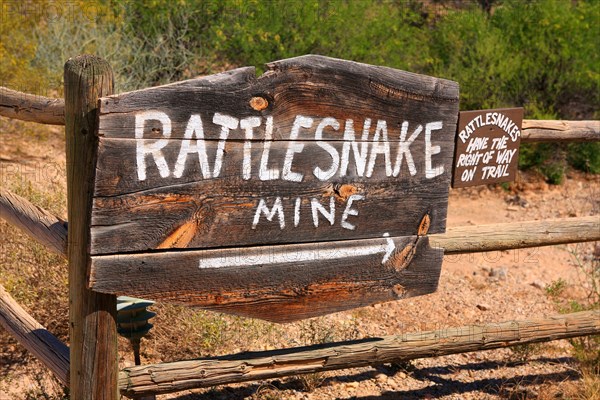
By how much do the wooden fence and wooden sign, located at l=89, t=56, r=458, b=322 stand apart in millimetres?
136

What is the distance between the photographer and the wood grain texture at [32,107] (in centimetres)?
358

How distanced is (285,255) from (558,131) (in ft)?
6.11

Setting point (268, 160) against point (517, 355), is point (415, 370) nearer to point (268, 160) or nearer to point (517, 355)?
point (517, 355)

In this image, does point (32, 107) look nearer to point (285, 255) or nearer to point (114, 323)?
point (114, 323)

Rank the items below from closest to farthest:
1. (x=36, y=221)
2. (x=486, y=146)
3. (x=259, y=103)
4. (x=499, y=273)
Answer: (x=259, y=103) < (x=36, y=221) < (x=486, y=146) < (x=499, y=273)

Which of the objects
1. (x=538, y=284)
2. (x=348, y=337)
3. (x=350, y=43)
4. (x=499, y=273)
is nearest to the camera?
(x=348, y=337)

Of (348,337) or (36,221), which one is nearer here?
(36,221)

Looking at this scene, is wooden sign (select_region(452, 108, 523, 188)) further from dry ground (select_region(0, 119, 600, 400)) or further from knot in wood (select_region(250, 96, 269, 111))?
dry ground (select_region(0, 119, 600, 400))

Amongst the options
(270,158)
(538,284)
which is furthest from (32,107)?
(538,284)

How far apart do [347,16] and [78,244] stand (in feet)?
24.7

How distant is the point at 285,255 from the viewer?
274 centimetres

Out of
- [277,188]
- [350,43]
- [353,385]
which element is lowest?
[353,385]

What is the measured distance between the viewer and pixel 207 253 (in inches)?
101

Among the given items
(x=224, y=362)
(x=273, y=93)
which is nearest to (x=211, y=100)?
(x=273, y=93)
